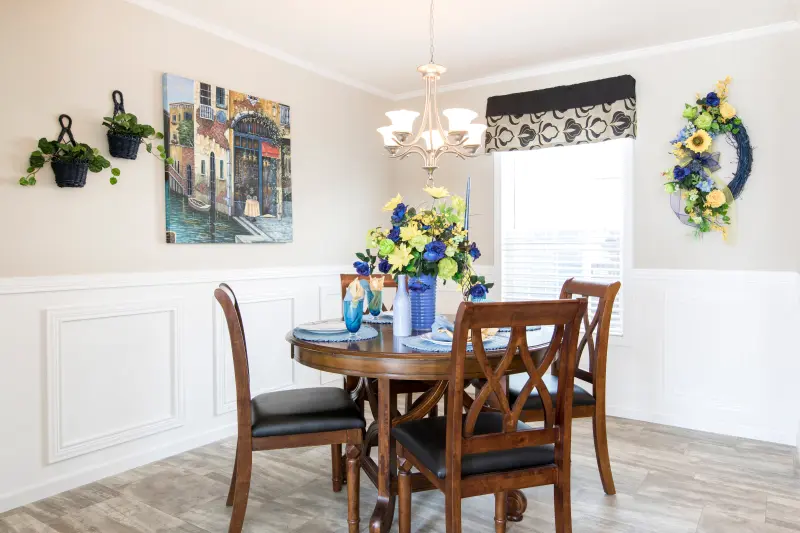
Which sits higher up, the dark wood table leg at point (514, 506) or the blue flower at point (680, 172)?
the blue flower at point (680, 172)

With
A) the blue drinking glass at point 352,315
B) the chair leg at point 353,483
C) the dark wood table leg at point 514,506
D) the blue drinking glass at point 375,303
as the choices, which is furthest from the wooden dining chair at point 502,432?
the blue drinking glass at point 375,303

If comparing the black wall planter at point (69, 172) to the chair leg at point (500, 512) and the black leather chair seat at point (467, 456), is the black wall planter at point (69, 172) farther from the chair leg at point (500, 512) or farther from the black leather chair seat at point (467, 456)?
the chair leg at point (500, 512)

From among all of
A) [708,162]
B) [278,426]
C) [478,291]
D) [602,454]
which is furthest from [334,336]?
[708,162]

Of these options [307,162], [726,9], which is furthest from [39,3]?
[726,9]

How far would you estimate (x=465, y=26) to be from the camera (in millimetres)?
3500

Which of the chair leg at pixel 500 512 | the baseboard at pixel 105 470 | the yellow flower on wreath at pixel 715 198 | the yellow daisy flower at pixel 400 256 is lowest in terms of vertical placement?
the baseboard at pixel 105 470

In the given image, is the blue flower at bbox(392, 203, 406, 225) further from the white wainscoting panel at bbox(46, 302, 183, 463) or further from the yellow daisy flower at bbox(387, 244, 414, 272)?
the white wainscoting panel at bbox(46, 302, 183, 463)

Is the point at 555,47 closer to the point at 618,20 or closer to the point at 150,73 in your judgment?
the point at 618,20

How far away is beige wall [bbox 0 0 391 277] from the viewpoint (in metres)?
2.72

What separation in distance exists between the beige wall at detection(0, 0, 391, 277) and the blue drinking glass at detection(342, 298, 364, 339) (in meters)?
1.43

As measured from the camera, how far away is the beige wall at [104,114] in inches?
107

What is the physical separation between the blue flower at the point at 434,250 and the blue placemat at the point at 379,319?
612mm

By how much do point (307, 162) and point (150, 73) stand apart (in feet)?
4.23

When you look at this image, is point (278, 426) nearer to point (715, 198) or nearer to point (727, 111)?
point (715, 198)
